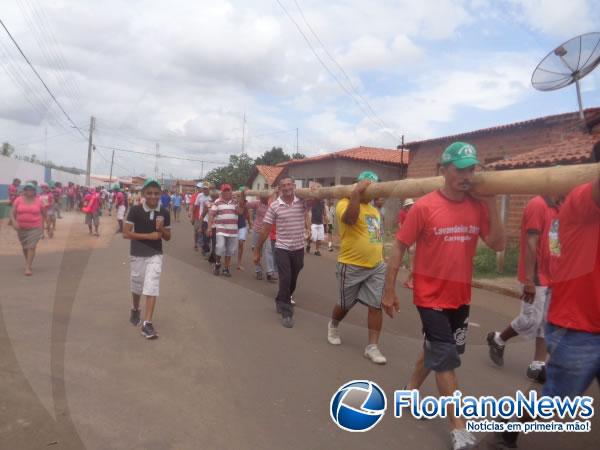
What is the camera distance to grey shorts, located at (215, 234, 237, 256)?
8094mm

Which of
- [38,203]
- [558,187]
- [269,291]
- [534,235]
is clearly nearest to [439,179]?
[558,187]

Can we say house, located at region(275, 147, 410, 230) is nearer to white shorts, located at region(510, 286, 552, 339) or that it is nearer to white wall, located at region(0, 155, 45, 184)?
white wall, located at region(0, 155, 45, 184)

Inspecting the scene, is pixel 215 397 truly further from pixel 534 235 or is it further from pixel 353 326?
pixel 534 235

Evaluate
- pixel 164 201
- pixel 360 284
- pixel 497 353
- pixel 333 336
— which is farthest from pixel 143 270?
pixel 164 201

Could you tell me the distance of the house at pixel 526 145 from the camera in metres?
10.2

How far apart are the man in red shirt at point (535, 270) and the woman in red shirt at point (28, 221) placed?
7.36 m

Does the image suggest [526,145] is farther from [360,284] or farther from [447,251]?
[447,251]

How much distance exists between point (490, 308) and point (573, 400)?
15.9 ft

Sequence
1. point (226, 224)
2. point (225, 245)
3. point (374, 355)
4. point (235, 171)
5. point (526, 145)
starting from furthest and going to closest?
1. point (235, 171)
2. point (526, 145)
3. point (225, 245)
4. point (226, 224)
5. point (374, 355)

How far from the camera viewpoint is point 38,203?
7.98 metres

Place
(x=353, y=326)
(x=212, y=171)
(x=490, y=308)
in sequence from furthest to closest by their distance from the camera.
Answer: (x=212, y=171) < (x=490, y=308) < (x=353, y=326)

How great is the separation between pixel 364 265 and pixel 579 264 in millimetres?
2143

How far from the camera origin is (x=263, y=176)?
117 ft

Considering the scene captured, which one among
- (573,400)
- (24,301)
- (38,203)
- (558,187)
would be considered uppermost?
(558,187)
